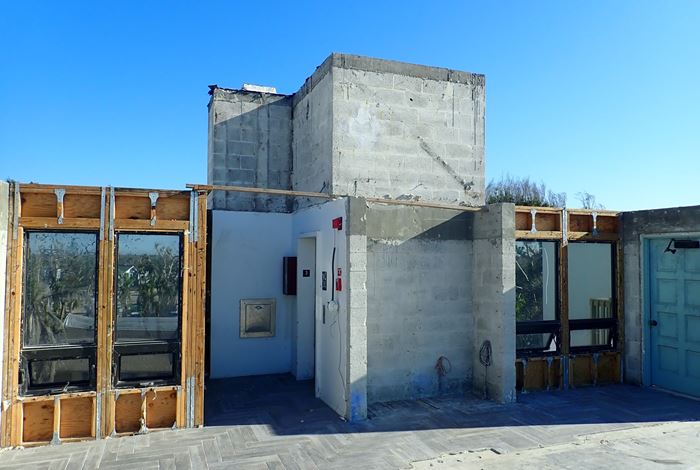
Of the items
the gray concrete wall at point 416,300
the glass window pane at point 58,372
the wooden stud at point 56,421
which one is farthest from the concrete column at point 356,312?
the wooden stud at point 56,421

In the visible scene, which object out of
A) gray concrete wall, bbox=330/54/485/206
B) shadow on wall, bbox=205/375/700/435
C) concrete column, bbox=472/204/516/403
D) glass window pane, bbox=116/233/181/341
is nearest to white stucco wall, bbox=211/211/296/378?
shadow on wall, bbox=205/375/700/435

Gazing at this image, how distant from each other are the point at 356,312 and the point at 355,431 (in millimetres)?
1380

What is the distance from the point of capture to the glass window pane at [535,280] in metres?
7.52

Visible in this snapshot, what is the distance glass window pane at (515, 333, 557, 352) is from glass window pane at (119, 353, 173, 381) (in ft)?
16.2

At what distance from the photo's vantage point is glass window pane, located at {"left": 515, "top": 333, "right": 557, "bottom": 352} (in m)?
7.53

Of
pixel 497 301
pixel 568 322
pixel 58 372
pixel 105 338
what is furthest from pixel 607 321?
pixel 58 372

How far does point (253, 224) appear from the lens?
28.0ft

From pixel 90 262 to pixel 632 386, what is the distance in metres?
7.99

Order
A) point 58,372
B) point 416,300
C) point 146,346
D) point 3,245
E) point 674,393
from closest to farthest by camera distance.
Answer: point 3,245 < point 58,372 < point 146,346 < point 416,300 < point 674,393

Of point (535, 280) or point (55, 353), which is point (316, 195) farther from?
point (535, 280)

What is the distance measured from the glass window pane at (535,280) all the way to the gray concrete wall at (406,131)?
43.5 inches

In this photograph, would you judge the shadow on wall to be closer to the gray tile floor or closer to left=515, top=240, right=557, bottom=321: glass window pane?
the gray tile floor

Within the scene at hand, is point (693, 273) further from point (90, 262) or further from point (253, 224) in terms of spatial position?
point (90, 262)

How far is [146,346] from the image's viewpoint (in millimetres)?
5715
